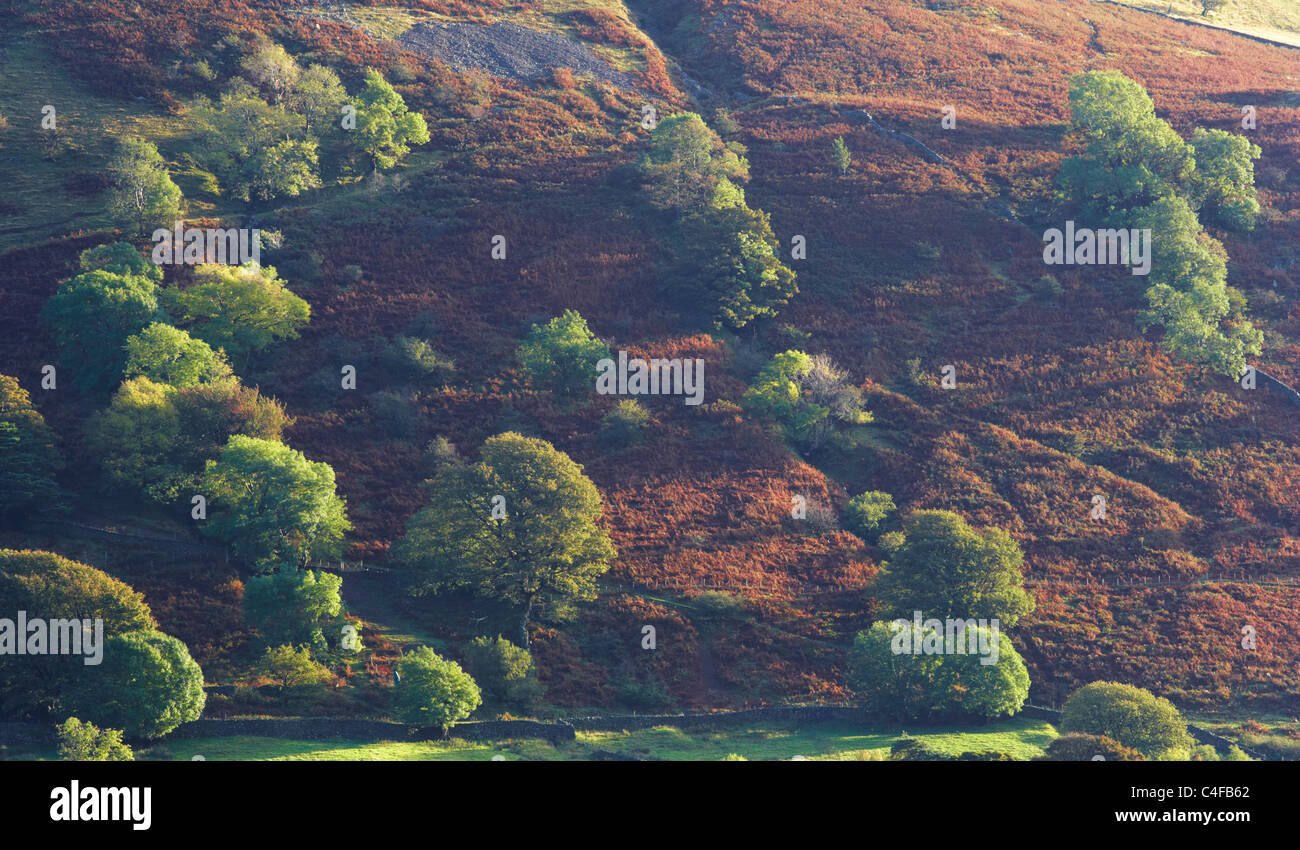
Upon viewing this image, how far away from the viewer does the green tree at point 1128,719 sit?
40.6m

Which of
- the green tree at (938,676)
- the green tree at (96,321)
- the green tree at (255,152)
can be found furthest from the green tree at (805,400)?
the green tree at (255,152)

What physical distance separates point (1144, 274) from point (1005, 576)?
3353 centimetres

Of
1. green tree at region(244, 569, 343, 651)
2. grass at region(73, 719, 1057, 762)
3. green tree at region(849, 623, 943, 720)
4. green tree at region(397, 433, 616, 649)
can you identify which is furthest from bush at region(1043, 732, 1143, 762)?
green tree at region(244, 569, 343, 651)

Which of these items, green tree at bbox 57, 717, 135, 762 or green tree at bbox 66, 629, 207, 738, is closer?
green tree at bbox 57, 717, 135, 762

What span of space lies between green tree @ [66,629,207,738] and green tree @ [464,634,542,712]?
1047 cm

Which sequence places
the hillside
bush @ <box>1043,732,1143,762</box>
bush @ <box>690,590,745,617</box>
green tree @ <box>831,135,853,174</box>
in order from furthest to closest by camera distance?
1. green tree @ <box>831,135,853,174</box>
2. bush @ <box>690,590,745,617</box>
3. the hillside
4. bush @ <box>1043,732,1143,762</box>

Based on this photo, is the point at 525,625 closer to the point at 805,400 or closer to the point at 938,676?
the point at 938,676

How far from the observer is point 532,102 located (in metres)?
89.7

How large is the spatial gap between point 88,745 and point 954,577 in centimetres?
3326

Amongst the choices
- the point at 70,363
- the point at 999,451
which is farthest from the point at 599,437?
the point at 70,363

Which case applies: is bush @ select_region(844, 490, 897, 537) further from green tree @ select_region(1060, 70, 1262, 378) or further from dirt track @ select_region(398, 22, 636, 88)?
dirt track @ select_region(398, 22, 636, 88)

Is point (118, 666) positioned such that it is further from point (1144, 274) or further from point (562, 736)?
point (1144, 274)

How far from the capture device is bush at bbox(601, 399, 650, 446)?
60.6m

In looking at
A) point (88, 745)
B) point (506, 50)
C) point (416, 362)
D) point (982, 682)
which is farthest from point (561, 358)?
point (506, 50)
